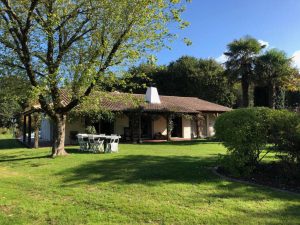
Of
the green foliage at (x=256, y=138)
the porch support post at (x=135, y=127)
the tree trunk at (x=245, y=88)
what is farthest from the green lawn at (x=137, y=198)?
the tree trunk at (x=245, y=88)

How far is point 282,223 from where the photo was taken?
6.16m

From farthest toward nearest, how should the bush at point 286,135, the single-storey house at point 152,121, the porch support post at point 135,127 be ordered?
the porch support post at point 135,127
the single-storey house at point 152,121
the bush at point 286,135

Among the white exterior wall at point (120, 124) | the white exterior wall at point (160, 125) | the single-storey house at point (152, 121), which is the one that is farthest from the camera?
the white exterior wall at point (160, 125)

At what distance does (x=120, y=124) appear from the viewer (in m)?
29.3

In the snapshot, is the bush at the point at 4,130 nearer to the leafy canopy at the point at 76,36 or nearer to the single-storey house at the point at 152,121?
the single-storey house at the point at 152,121

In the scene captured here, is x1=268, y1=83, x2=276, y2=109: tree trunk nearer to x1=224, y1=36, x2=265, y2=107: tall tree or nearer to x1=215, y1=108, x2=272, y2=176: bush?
x1=224, y1=36, x2=265, y2=107: tall tree

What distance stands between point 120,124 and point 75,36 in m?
14.1

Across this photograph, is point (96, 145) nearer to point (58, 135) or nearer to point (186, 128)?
point (58, 135)

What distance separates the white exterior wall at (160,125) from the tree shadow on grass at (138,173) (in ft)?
61.3

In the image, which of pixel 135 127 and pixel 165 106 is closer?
pixel 135 127

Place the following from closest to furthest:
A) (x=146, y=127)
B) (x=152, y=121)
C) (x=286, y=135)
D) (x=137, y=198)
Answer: (x=137, y=198) → (x=286, y=135) → (x=152, y=121) → (x=146, y=127)

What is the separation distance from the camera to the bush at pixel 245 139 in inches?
400

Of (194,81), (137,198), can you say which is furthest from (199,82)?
(137,198)

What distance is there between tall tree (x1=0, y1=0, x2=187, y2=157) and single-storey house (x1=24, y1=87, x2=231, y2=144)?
9.80m
